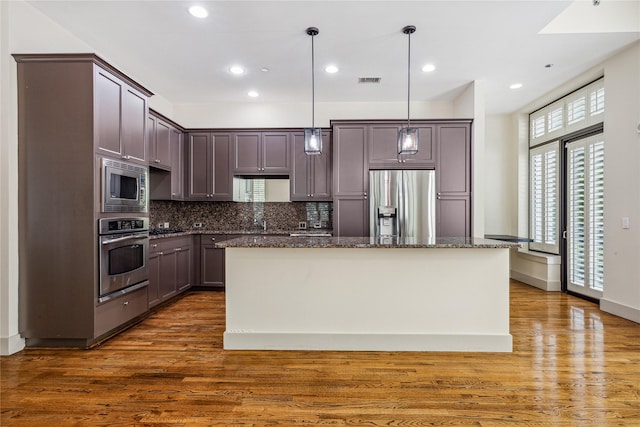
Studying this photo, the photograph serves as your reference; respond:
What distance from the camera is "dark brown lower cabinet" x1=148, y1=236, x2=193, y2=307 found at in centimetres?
369

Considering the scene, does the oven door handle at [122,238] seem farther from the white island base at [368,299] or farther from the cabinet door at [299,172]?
the cabinet door at [299,172]

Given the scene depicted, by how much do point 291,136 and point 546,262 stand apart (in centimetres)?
436

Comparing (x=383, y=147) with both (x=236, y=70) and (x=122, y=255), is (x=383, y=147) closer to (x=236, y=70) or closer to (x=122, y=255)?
(x=236, y=70)

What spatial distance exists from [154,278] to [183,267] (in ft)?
2.65

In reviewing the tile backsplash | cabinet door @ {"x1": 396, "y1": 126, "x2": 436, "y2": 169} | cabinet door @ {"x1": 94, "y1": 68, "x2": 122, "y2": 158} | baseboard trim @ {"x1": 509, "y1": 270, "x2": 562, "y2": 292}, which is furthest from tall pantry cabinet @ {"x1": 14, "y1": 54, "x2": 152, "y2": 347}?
baseboard trim @ {"x1": 509, "y1": 270, "x2": 562, "y2": 292}

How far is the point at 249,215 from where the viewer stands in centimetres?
531

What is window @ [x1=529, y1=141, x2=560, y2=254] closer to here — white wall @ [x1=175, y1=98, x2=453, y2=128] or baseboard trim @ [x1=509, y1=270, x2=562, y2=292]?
baseboard trim @ [x1=509, y1=270, x2=562, y2=292]

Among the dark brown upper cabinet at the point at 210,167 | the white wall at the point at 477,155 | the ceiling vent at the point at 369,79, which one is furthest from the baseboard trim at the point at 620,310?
the dark brown upper cabinet at the point at 210,167

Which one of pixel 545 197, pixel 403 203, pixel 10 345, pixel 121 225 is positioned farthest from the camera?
pixel 545 197

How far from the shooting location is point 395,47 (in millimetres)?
3473

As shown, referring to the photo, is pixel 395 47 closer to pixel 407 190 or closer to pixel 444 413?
pixel 407 190

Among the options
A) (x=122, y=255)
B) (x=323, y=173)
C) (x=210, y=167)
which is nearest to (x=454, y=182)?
(x=323, y=173)

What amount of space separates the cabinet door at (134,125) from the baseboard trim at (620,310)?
18.1 ft

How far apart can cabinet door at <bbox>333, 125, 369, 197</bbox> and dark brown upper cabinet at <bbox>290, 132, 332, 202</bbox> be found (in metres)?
0.40
